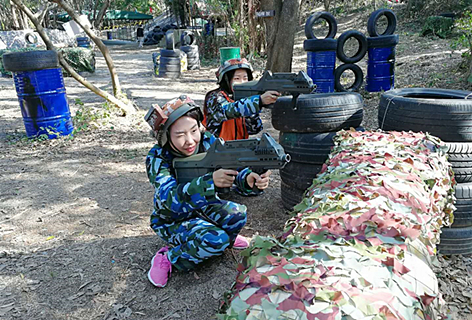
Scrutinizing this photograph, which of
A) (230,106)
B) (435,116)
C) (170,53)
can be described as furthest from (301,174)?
(170,53)

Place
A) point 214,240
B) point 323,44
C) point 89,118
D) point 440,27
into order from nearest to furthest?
point 214,240, point 323,44, point 89,118, point 440,27

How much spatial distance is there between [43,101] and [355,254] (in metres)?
6.72

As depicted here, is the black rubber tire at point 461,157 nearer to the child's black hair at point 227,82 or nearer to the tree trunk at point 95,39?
the child's black hair at point 227,82

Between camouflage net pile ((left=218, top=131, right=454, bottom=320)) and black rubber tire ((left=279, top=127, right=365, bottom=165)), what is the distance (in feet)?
3.84

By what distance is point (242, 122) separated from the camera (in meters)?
4.30

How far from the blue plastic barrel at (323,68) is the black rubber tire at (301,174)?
4518mm

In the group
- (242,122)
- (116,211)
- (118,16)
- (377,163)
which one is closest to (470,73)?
(242,122)

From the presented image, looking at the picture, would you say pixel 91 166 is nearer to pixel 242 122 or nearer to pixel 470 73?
pixel 242 122

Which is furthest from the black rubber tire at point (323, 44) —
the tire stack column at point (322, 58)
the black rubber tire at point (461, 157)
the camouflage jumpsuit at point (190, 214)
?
the camouflage jumpsuit at point (190, 214)

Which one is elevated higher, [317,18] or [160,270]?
[317,18]

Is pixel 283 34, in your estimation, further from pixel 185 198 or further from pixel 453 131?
pixel 185 198

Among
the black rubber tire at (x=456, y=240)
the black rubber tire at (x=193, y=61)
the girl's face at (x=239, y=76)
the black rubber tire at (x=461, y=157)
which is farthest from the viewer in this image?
the black rubber tire at (x=193, y=61)

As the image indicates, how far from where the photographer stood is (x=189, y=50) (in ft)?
49.5

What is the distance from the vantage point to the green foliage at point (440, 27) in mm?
12461
